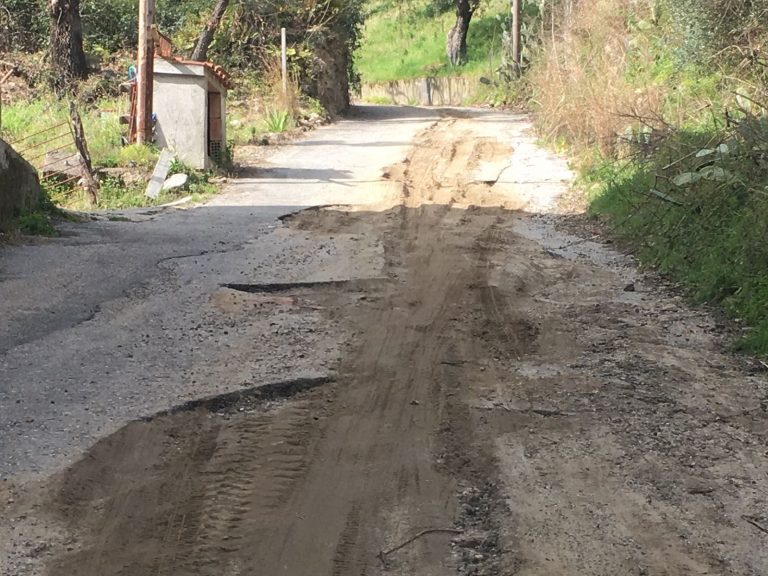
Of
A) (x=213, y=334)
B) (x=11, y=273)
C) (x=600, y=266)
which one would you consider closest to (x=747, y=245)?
(x=600, y=266)

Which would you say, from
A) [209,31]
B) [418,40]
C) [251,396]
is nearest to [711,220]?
[251,396]

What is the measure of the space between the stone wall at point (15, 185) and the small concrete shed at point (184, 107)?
4225 mm

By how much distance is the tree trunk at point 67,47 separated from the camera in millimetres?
20547

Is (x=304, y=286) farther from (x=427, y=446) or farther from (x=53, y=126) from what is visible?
(x=53, y=126)

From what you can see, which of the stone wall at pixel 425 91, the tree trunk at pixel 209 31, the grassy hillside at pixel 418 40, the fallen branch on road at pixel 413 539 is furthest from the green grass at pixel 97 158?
the grassy hillside at pixel 418 40

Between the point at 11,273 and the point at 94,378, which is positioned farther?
the point at 11,273

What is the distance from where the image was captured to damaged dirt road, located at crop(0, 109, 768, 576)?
352 cm

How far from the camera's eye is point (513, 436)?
4.54m

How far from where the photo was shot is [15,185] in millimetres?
9648

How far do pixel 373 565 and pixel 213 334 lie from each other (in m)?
3.09

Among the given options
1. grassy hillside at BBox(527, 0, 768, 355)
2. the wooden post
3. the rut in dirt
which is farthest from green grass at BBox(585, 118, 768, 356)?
the wooden post

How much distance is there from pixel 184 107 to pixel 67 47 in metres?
8.22

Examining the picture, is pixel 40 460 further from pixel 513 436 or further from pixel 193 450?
pixel 513 436

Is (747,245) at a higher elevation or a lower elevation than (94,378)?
higher
